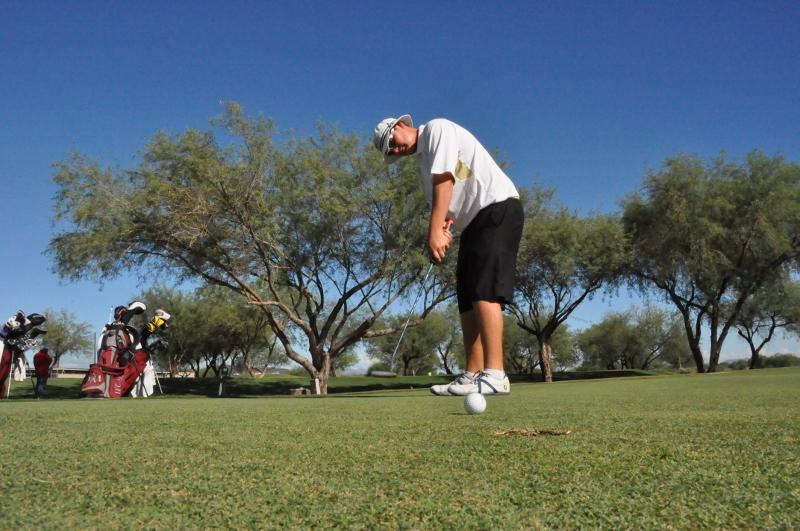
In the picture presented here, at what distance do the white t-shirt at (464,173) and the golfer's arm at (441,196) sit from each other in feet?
0.31

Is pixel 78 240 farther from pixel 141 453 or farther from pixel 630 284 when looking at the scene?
pixel 630 284

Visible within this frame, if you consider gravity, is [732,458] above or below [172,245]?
below

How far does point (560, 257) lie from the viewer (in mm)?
28484

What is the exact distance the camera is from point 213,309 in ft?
151

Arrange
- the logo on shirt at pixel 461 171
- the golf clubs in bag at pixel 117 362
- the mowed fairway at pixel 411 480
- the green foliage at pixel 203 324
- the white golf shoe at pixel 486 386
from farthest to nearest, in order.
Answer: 1. the green foliage at pixel 203 324
2. the golf clubs in bag at pixel 117 362
3. the logo on shirt at pixel 461 171
4. the white golf shoe at pixel 486 386
5. the mowed fairway at pixel 411 480

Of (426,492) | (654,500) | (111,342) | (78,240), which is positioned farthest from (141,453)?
(78,240)

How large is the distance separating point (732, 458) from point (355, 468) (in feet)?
4.27

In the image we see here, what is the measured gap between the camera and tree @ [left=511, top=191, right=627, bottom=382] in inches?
1107

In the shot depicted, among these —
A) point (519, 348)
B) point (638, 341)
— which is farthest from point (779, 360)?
point (519, 348)

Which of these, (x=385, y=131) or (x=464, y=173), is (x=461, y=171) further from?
(x=385, y=131)

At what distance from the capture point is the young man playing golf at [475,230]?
4105 mm

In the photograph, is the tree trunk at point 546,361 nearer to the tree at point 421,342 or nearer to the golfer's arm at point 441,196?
the tree at point 421,342

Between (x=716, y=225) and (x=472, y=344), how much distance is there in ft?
97.2

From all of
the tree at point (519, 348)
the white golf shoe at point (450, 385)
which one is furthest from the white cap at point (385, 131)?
the tree at point (519, 348)
